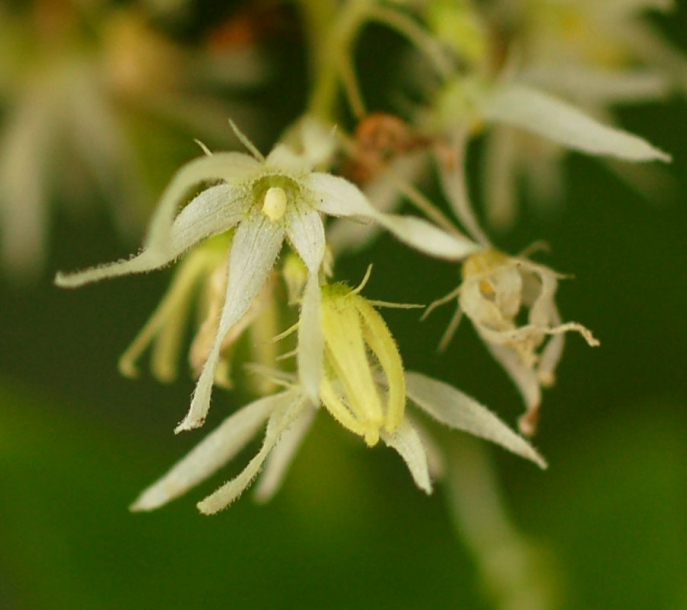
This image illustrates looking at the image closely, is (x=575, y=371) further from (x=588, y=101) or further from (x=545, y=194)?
(x=588, y=101)

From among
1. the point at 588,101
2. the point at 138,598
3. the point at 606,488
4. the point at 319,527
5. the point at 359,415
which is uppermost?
the point at 359,415

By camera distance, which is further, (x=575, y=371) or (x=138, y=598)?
(x=575, y=371)

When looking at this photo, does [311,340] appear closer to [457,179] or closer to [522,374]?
[522,374]

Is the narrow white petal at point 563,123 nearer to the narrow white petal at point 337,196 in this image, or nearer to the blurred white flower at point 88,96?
the narrow white petal at point 337,196

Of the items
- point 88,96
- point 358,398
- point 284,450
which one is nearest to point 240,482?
point 358,398

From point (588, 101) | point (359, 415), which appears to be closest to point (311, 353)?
point (359, 415)

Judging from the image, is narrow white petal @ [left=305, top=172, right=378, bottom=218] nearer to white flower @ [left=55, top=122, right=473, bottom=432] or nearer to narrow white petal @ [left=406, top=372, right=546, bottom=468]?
white flower @ [left=55, top=122, right=473, bottom=432]
